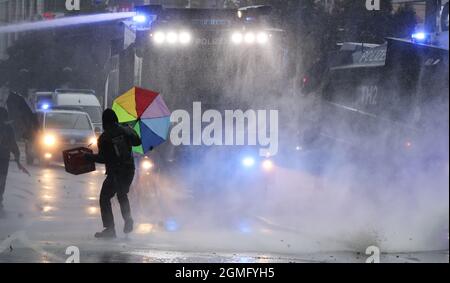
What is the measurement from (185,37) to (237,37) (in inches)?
26.5

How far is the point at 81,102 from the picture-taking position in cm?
1908

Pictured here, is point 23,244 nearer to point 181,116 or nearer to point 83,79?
point 181,116

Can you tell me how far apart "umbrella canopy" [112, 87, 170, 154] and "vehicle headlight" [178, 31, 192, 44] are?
1.75m

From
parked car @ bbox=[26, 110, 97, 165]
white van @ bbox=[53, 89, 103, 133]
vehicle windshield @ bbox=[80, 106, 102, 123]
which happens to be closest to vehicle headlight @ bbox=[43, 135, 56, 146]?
parked car @ bbox=[26, 110, 97, 165]

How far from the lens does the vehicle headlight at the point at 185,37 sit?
427 inches

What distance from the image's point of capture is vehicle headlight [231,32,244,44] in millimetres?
10835

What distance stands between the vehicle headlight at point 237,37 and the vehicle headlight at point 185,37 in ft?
1.82

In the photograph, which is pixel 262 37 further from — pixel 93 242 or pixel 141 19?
pixel 93 242

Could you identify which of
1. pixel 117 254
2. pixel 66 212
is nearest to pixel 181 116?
pixel 66 212

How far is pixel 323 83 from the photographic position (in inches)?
491

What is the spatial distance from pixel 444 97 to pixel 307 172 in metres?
4.83

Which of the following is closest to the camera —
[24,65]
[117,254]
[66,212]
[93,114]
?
[117,254]

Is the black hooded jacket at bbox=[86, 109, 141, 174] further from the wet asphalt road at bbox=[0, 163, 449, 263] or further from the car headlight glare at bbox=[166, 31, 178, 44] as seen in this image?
the car headlight glare at bbox=[166, 31, 178, 44]

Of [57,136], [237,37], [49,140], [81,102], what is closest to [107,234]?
[237,37]
